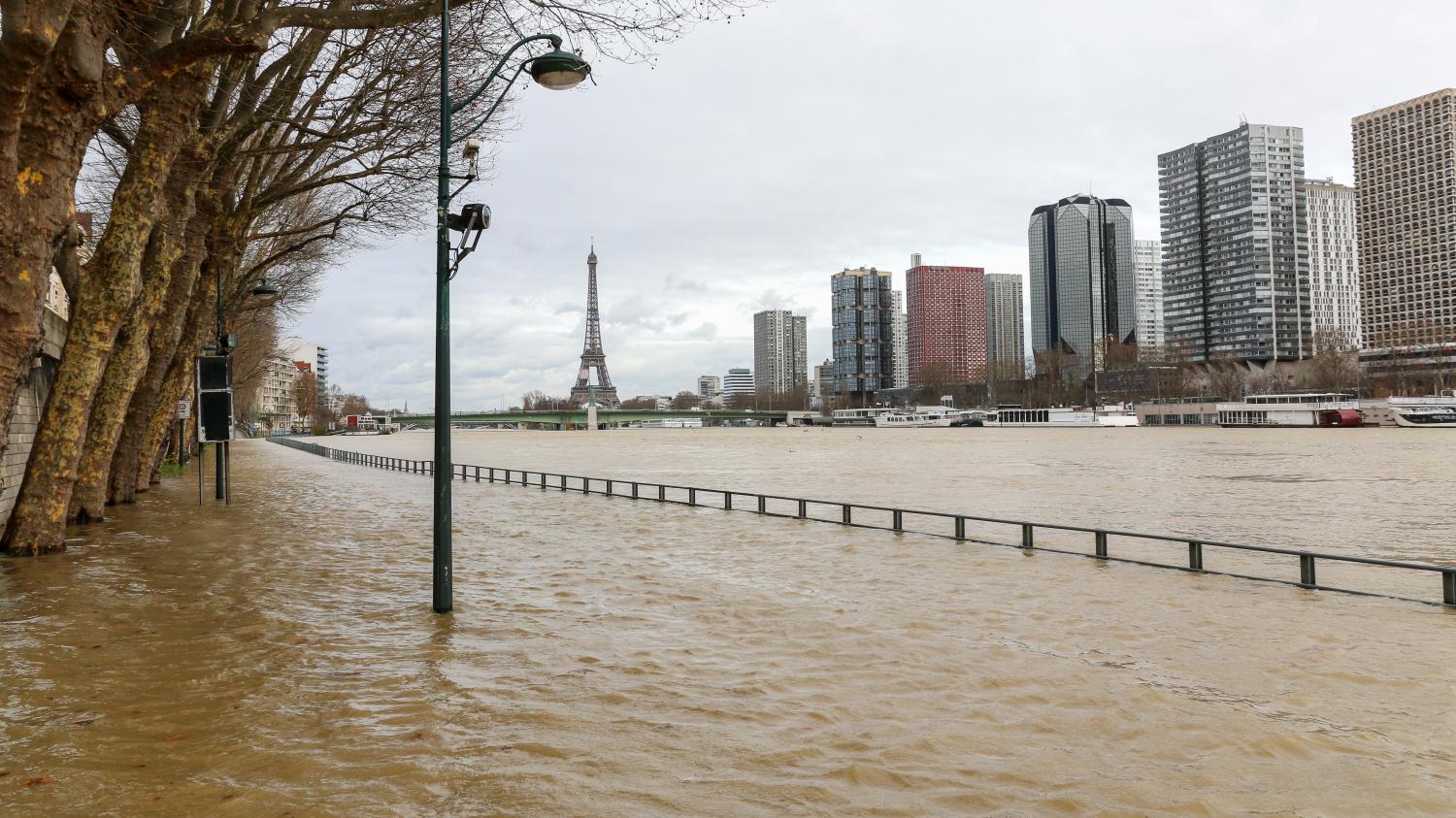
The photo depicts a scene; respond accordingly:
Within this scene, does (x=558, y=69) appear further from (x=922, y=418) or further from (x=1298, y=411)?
(x=922, y=418)

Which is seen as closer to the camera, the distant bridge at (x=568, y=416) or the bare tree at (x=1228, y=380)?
the bare tree at (x=1228, y=380)

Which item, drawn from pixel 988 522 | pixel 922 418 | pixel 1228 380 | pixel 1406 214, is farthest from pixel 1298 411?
pixel 988 522

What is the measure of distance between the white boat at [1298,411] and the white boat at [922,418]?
46772 mm

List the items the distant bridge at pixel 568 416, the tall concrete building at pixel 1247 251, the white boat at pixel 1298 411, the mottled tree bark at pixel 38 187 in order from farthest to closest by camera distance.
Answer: the tall concrete building at pixel 1247 251, the distant bridge at pixel 568 416, the white boat at pixel 1298 411, the mottled tree bark at pixel 38 187

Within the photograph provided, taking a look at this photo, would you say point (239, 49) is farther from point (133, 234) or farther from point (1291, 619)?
point (1291, 619)

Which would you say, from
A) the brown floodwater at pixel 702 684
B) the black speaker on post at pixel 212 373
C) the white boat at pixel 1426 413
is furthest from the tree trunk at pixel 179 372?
the white boat at pixel 1426 413

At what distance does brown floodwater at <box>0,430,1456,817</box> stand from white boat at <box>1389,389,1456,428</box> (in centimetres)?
10758

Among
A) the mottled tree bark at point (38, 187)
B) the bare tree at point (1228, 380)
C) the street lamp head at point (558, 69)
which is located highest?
the bare tree at point (1228, 380)

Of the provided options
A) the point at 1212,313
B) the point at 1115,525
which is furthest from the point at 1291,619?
the point at 1212,313

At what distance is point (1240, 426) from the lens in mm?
119438

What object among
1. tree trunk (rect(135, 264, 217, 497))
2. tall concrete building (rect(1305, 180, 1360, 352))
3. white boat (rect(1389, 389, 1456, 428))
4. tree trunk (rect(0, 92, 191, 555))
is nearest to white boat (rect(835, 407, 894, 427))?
white boat (rect(1389, 389, 1456, 428))

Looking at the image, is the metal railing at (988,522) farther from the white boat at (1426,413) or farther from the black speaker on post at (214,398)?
the white boat at (1426,413)

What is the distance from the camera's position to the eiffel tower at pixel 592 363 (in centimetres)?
17075

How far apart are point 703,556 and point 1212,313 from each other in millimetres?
198010
